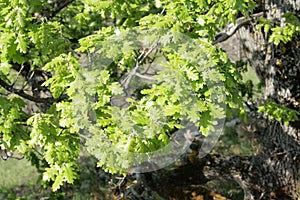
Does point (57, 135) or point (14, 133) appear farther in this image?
point (14, 133)

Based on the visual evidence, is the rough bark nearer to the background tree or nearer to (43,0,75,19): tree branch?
the background tree

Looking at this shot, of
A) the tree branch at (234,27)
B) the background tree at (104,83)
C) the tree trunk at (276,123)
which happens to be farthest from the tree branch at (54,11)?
the tree trunk at (276,123)

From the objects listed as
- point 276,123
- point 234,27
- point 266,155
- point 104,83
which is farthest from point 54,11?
point 266,155

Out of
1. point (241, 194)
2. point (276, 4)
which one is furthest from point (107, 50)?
point (241, 194)

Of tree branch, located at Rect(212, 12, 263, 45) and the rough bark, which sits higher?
tree branch, located at Rect(212, 12, 263, 45)

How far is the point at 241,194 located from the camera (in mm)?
6473

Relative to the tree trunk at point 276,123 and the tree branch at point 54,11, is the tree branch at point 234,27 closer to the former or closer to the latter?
the tree trunk at point 276,123

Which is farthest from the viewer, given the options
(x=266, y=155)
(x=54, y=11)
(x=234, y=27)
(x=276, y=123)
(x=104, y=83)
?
(x=266, y=155)

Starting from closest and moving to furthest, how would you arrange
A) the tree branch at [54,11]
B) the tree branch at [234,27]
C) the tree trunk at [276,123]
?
the tree branch at [54,11] < the tree branch at [234,27] < the tree trunk at [276,123]

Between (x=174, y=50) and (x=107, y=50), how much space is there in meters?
0.45

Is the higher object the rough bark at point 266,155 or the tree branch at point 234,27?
the tree branch at point 234,27

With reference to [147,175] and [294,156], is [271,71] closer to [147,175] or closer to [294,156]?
[294,156]

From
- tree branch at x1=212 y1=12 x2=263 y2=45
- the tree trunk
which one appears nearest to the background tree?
tree branch at x1=212 y1=12 x2=263 y2=45

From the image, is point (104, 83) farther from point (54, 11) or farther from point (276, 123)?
point (276, 123)
